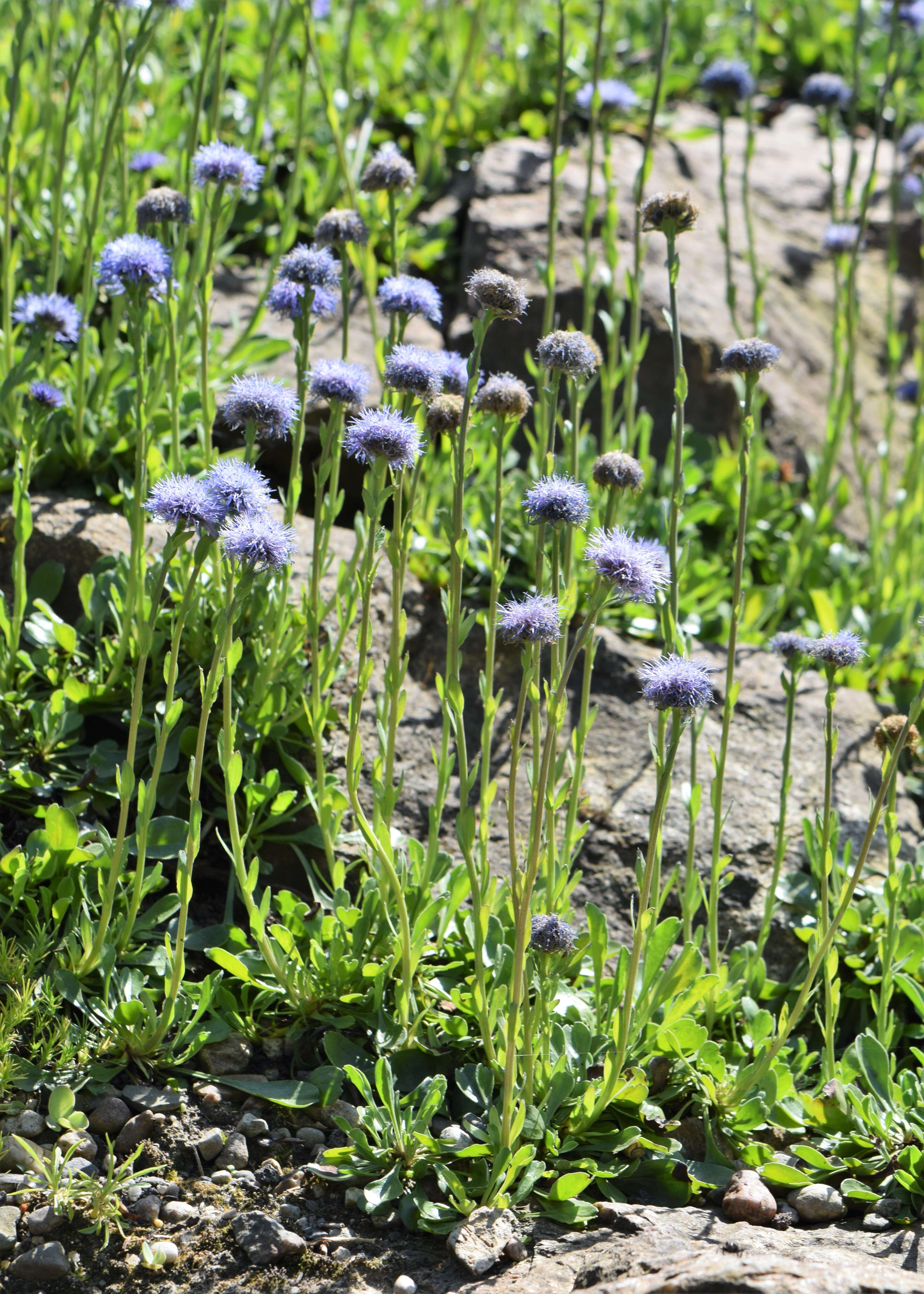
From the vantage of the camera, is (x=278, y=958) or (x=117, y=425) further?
(x=117, y=425)

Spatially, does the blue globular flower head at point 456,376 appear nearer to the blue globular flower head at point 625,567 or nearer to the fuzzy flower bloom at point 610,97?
the blue globular flower head at point 625,567

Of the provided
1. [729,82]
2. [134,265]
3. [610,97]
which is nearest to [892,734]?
[134,265]

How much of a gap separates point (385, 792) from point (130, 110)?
14.4 ft

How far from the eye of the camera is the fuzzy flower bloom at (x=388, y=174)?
3242mm

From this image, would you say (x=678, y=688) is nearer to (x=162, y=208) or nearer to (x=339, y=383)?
(x=339, y=383)

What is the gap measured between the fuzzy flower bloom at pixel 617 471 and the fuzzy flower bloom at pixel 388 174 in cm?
118

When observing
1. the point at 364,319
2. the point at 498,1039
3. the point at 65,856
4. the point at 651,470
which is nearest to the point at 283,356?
the point at 364,319

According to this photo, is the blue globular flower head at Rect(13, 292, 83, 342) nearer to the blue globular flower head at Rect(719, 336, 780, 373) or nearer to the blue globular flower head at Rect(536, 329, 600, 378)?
the blue globular flower head at Rect(536, 329, 600, 378)

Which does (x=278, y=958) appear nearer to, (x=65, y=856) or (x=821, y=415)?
(x=65, y=856)

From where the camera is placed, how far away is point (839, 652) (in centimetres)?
255

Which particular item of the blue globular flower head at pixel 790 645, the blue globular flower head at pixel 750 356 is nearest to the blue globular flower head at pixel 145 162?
the blue globular flower head at pixel 750 356

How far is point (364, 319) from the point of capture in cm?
520

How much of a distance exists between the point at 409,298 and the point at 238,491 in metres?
0.85

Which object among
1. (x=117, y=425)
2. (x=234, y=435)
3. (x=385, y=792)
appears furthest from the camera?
(x=234, y=435)
